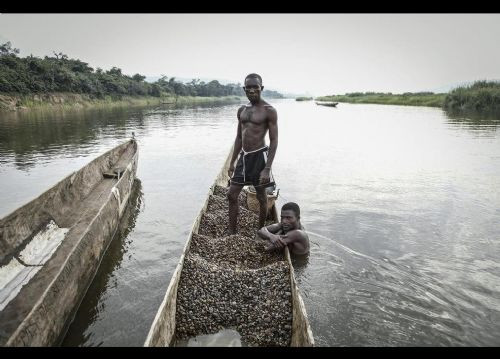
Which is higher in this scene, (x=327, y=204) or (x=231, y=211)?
(x=231, y=211)

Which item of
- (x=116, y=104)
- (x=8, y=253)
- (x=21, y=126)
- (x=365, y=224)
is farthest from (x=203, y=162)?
(x=116, y=104)

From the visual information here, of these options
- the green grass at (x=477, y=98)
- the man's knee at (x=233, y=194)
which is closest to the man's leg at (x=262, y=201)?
the man's knee at (x=233, y=194)

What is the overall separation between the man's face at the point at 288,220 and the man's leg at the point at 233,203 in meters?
0.85

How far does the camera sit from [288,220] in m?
5.34

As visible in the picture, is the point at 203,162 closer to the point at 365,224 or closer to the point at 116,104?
the point at 365,224

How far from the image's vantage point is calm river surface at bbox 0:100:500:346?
13.6ft

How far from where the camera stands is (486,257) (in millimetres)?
5668

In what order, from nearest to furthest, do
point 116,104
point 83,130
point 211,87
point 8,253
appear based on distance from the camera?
1. point 8,253
2. point 83,130
3. point 116,104
4. point 211,87

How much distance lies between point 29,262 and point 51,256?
0.96 ft

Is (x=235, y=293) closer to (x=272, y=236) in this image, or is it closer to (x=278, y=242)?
(x=278, y=242)

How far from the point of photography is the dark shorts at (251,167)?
5.58 metres

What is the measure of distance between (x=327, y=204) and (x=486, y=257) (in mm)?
3587

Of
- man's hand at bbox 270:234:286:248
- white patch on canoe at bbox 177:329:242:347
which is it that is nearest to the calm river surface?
man's hand at bbox 270:234:286:248

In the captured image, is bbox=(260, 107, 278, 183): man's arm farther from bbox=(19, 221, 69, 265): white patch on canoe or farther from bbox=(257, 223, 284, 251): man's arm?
bbox=(19, 221, 69, 265): white patch on canoe
